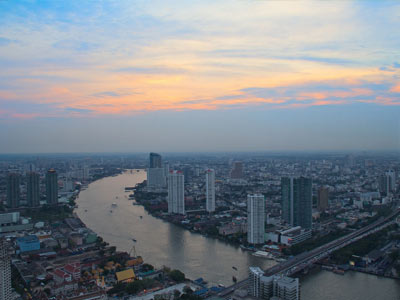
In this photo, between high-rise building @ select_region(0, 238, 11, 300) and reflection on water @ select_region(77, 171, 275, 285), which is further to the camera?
reflection on water @ select_region(77, 171, 275, 285)

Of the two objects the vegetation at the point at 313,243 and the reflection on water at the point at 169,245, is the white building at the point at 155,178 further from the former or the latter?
the vegetation at the point at 313,243

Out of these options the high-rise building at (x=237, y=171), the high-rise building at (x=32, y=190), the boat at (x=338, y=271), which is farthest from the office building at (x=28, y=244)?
the high-rise building at (x=237, y=171)

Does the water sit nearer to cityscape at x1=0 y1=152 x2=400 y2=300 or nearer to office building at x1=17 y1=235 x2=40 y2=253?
cityscape at x1=0 y1=152 x2=400 y2=300

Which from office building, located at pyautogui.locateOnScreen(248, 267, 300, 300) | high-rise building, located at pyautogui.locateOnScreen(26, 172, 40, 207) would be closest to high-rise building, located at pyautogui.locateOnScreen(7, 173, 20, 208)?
Result: high-rise building, located at pyautogui.locateOnScreen(26, 172, 40, 207)

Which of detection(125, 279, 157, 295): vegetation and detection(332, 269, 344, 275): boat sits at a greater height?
detection(125, 279, 157, 295): vegetation

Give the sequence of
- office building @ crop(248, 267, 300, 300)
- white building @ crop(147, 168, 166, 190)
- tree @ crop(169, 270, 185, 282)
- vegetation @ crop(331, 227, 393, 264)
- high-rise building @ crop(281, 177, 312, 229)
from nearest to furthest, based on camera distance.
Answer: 1. office building @ crop(248, 267, 300, 300)
2. tree @ crop(169, 270, 185, 282)
3. vegetation @ crop(331, 227, 393, 264)
4. high-rise building @ crop(281, 177, 312, 229)
5. white building @ crop(147, 168, 166, 190)

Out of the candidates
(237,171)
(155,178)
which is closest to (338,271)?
(155,178)
